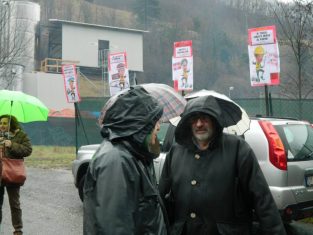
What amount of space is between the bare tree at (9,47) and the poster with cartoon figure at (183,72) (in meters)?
15.1

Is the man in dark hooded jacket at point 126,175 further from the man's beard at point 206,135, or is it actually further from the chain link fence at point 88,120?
the chain link fence at point 88,120

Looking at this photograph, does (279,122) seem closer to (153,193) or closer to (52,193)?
(153,193)

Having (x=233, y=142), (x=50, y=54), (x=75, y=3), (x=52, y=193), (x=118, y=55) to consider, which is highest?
(x=75, y=3)

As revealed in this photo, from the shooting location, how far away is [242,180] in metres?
2.99

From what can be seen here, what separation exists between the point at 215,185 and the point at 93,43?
49815 mm

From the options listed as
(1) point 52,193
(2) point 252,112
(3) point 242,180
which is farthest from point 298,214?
(2) point 252,112

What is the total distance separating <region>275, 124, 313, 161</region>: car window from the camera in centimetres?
591

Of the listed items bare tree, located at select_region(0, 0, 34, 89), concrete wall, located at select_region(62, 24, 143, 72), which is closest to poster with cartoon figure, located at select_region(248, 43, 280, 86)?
bare tree, located at select_region(0, 0, 34, 89)

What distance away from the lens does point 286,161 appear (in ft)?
18.9

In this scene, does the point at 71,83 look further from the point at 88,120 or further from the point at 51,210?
the point at 51,210

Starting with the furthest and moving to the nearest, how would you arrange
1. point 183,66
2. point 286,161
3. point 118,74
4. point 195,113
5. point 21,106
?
point 118,74 < point 183,66 < point 21,106 < point 286,161 < point 195,113

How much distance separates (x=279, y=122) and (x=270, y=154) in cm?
60

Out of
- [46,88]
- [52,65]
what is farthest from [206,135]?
[52,65]

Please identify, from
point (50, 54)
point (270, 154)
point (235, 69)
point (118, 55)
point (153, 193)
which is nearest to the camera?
point (153, 193)
